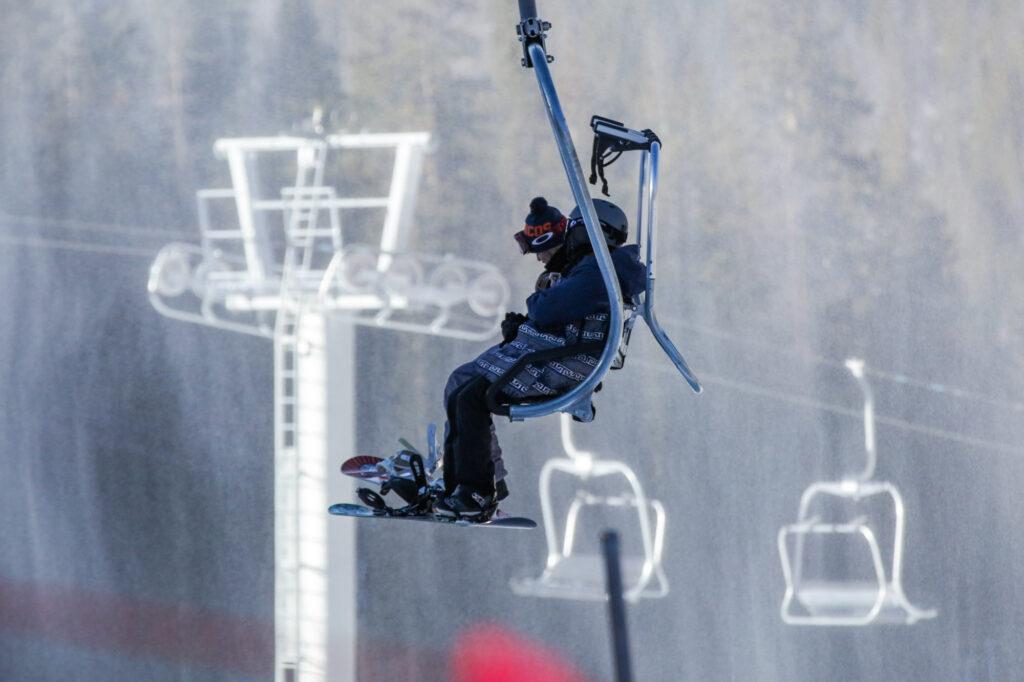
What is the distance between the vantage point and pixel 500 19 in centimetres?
884

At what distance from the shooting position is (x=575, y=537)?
804 centimetres

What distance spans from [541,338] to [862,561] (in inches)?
191

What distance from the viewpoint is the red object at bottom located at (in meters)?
8.21

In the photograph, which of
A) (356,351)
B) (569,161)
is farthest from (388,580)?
(569,161)

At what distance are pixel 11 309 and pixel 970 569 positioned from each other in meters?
5.93

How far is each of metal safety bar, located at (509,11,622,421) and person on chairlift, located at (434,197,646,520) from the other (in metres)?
0.07

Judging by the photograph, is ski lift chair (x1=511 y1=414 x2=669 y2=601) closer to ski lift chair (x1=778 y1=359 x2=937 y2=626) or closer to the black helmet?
ski lift chair (x1=778 y1=359 x2=937 y2=626)

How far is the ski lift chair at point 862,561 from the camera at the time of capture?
7.77 meters

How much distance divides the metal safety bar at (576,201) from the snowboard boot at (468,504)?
357 millimetres

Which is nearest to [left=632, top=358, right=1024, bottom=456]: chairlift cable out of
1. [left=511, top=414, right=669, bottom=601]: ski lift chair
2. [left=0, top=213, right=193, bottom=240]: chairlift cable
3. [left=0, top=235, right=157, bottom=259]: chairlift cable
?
[left=511, top=414, right=669, bottom=601]: ski lift chair

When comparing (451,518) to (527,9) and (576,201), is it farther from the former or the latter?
(527,9)

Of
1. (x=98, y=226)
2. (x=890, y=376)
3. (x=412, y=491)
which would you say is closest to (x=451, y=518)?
(x=412, y=491)

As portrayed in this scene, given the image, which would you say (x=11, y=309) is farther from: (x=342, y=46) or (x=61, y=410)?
(x=342, y=46)

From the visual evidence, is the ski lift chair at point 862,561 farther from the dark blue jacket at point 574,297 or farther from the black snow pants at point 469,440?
the dark blue jacket at point 574,297
